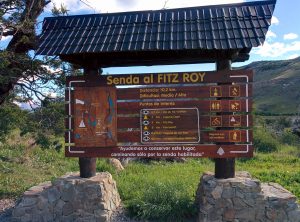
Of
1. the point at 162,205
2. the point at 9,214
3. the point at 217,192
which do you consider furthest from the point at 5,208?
the point at 217,192

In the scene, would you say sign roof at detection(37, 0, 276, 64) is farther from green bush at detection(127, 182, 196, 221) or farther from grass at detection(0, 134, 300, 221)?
grass at detection(0, 134, 300, 221)

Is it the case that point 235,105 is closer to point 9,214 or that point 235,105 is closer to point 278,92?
point 9,214

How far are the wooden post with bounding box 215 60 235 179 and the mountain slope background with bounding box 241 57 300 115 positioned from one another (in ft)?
206

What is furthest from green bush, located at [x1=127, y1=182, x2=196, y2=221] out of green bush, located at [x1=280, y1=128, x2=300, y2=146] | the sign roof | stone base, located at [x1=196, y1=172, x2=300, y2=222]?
green bush, located at [x1=280, y1=128, x2=300, y2=146]

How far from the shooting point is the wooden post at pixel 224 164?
7477 millimetres

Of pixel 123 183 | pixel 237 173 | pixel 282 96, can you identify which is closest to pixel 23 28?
pixel 123 183

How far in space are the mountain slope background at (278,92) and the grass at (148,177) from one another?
56.7 m

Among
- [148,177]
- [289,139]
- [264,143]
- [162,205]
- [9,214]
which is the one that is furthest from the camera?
[289,139]

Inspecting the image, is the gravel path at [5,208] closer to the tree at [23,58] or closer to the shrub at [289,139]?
the tree at [23,58]

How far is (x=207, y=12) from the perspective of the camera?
25.0ft

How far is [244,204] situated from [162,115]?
2170 millimetres

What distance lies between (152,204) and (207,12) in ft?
12.5

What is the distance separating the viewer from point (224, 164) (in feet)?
24.6

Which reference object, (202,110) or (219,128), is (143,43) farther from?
(219,128)
